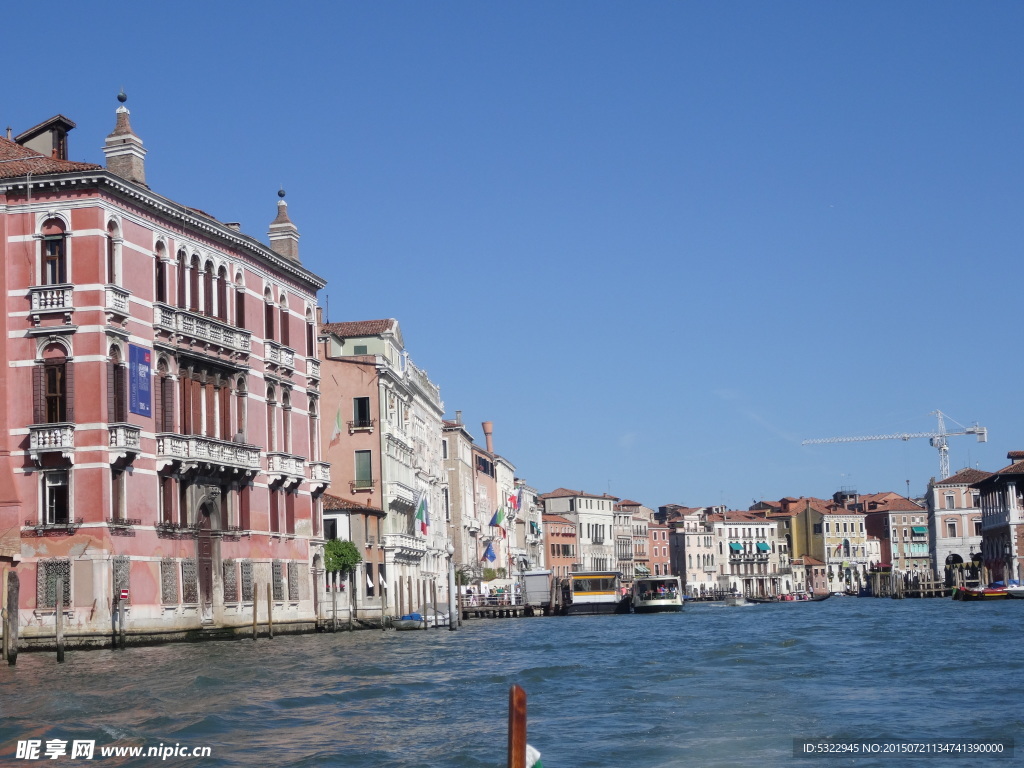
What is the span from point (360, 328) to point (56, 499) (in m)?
25.2

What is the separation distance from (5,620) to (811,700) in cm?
1443

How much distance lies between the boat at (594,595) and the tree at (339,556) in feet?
86.6

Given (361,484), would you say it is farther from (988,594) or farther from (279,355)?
(988,594)

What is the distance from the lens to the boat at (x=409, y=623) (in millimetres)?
46250

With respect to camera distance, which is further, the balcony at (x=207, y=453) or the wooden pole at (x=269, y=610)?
the wooden pole at (x=269, y=610)

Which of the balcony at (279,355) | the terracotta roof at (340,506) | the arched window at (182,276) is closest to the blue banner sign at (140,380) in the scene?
the arched window at (182,276)

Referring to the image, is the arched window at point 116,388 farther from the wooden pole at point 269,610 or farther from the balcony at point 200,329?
the wooden pole at point 269,610

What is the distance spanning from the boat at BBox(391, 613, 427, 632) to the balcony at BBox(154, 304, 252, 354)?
12.0 m

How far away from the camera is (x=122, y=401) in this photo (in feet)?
104

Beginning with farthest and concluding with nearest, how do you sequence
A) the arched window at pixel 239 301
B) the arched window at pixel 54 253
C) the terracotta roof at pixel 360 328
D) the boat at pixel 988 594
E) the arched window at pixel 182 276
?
the boat at pixel 988 594 → the terracotta roof at pixel 360 328 → the arched window at pixel 239 301 → the arched window at pixel 182 276 → the arched window at pixel 54 253

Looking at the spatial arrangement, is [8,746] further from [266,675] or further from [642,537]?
[642,537]

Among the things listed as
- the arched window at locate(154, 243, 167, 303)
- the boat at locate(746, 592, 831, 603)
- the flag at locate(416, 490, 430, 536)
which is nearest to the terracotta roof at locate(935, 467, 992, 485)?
the boat at locate(746, 592, 831, 603)

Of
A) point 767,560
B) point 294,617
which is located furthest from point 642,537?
point 294,617

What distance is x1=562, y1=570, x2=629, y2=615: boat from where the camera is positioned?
71.9 meters
